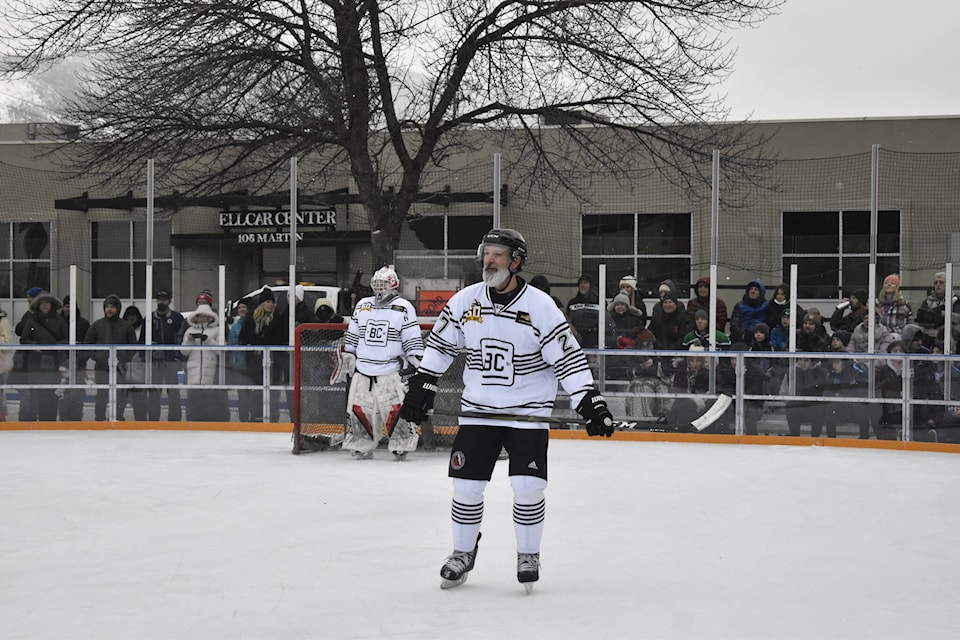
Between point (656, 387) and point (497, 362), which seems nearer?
point (497, 362)

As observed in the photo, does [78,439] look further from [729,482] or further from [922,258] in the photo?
[922,258]

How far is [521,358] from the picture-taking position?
5.01 m

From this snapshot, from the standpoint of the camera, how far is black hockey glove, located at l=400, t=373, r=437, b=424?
5.09 metres

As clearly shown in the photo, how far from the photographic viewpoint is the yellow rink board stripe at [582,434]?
10672 mm

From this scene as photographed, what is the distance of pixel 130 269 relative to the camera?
627 inches

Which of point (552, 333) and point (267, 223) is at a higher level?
point (267, 223)

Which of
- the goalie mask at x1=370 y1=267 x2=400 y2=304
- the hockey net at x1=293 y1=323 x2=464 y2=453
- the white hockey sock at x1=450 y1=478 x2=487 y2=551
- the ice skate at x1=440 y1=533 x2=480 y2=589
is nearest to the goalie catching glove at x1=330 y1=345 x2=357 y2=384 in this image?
the hockey net at x1=293 y1=323 x2=464 y2=453

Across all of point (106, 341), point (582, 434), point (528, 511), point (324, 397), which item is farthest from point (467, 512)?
point (106, 341)

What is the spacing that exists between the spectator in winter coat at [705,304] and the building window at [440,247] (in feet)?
6.92

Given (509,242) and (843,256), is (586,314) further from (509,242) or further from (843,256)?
(509,242)

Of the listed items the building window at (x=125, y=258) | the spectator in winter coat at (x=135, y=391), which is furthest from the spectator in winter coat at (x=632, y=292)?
the building window at (x=125, y=258)

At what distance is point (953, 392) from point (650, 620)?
7.15 meters

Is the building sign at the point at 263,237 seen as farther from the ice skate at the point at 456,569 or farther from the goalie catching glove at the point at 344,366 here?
the ice skate at the point at 456,569

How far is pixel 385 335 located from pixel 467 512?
450 cm
